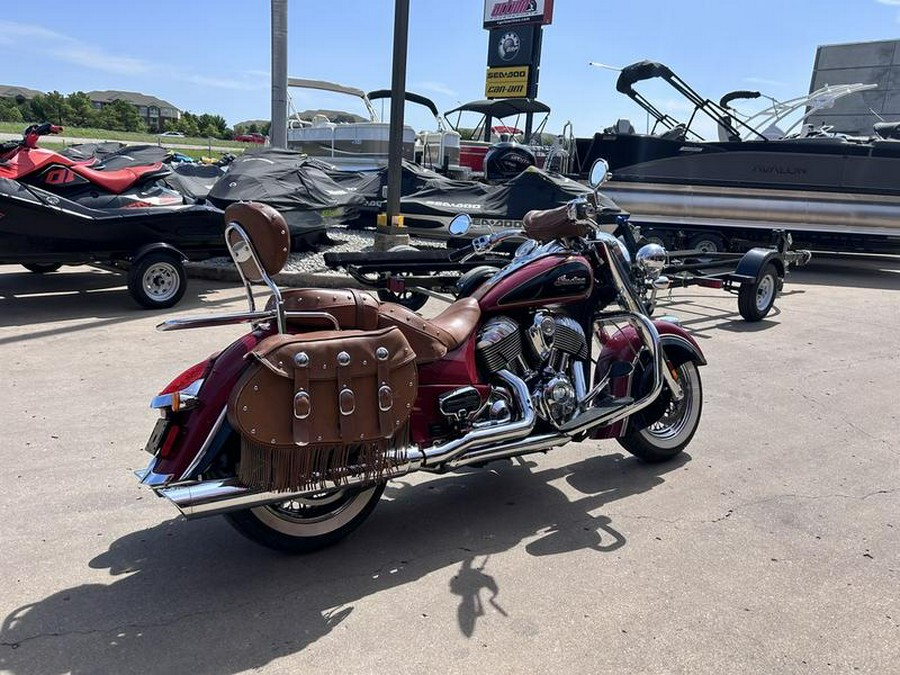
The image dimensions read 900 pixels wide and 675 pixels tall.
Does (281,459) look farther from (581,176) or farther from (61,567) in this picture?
(581,176)

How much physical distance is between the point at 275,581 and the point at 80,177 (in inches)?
249

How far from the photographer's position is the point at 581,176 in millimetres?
14508

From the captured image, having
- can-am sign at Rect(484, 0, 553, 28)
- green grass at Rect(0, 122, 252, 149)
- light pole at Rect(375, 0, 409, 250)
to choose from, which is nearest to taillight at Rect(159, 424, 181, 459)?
light pole at Rect(375, 0, 409, 250)

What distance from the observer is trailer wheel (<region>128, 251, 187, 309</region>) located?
7441 mm

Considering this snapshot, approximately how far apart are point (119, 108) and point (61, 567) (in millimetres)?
75417

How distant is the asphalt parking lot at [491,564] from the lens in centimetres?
252

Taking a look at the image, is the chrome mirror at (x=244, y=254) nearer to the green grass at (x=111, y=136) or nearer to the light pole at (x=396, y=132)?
the light pole at (x=396, y=132)

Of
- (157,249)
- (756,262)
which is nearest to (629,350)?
(756,262)

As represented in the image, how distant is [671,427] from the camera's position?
4355 millimetres

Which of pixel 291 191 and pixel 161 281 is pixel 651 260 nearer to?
pixel 161 281

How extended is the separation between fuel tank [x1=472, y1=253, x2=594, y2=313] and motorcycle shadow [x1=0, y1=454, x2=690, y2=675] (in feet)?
3.39

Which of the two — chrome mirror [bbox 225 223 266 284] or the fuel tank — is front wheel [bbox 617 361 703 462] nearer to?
the fuel tank

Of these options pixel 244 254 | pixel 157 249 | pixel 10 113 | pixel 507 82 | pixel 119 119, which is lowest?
pixel 157 249

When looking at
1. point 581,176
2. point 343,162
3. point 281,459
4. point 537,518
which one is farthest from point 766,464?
point 343,162
